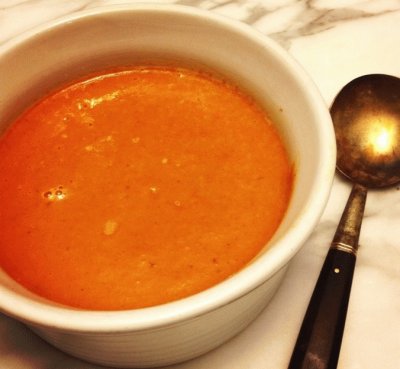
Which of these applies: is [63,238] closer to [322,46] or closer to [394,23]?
[322,46]

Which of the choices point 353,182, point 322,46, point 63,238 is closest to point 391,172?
point 353,182

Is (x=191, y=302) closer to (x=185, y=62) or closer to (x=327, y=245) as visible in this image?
(x=327, y=245)

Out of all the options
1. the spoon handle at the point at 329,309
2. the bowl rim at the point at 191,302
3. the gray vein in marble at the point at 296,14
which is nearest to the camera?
the bowl rim at the point at 191,302

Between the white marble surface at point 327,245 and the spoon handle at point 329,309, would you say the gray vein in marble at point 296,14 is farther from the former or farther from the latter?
the spoon handle at point 329,309

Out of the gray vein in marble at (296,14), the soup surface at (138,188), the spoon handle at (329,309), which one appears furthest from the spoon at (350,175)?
the gray vein in marble at (296,14)

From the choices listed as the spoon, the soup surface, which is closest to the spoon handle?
the spoon

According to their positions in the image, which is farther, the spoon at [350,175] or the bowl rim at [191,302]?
the spoon at [350,175]

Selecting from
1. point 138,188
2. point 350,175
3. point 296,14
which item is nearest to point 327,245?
point 350,175

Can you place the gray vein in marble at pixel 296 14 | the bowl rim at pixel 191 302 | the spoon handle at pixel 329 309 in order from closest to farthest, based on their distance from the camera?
the bowl rim at pixel 191 302
the spoon handle at pixel 329 309
the gray vein in marble at pixel 296 14
